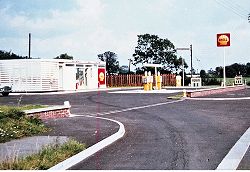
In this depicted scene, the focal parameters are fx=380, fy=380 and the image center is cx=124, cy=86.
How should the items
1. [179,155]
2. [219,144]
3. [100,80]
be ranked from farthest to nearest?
[100,80]
[219,144]
[179,155]

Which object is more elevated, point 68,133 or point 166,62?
point 166,62

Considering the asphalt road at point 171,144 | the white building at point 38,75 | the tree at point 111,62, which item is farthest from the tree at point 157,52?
the asphalt road at point 171,144

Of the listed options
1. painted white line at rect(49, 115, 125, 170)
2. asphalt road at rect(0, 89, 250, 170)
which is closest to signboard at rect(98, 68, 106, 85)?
asphalt road at rect(0, 89, 250, 170)

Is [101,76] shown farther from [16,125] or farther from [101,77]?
[16,125]

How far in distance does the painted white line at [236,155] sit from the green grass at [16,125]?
18.8 feet

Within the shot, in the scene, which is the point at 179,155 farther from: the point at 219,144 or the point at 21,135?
the point at 21,135

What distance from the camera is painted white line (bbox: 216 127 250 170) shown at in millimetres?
7176

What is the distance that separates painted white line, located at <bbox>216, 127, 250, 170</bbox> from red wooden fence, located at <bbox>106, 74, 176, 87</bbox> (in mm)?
51281

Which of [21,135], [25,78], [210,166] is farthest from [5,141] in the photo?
[25,78]

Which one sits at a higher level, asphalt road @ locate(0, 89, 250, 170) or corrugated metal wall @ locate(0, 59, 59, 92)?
corrugated metal wall @ locate(0, 59, 59, 92)

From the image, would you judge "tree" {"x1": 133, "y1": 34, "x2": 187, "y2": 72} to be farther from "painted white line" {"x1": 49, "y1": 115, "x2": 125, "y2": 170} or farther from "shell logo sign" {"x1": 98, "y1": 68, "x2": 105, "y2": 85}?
"painted white line" {"x1": 49, "y1": 115, "x2": 125, "y2": 170}

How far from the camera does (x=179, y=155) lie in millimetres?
8219

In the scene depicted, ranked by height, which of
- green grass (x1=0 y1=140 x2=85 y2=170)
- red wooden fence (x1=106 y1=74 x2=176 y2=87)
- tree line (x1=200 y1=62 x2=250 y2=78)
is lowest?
green grass (x1=0 y1=140 x2=85 y2=170)

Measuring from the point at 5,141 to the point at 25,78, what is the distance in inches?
1314
